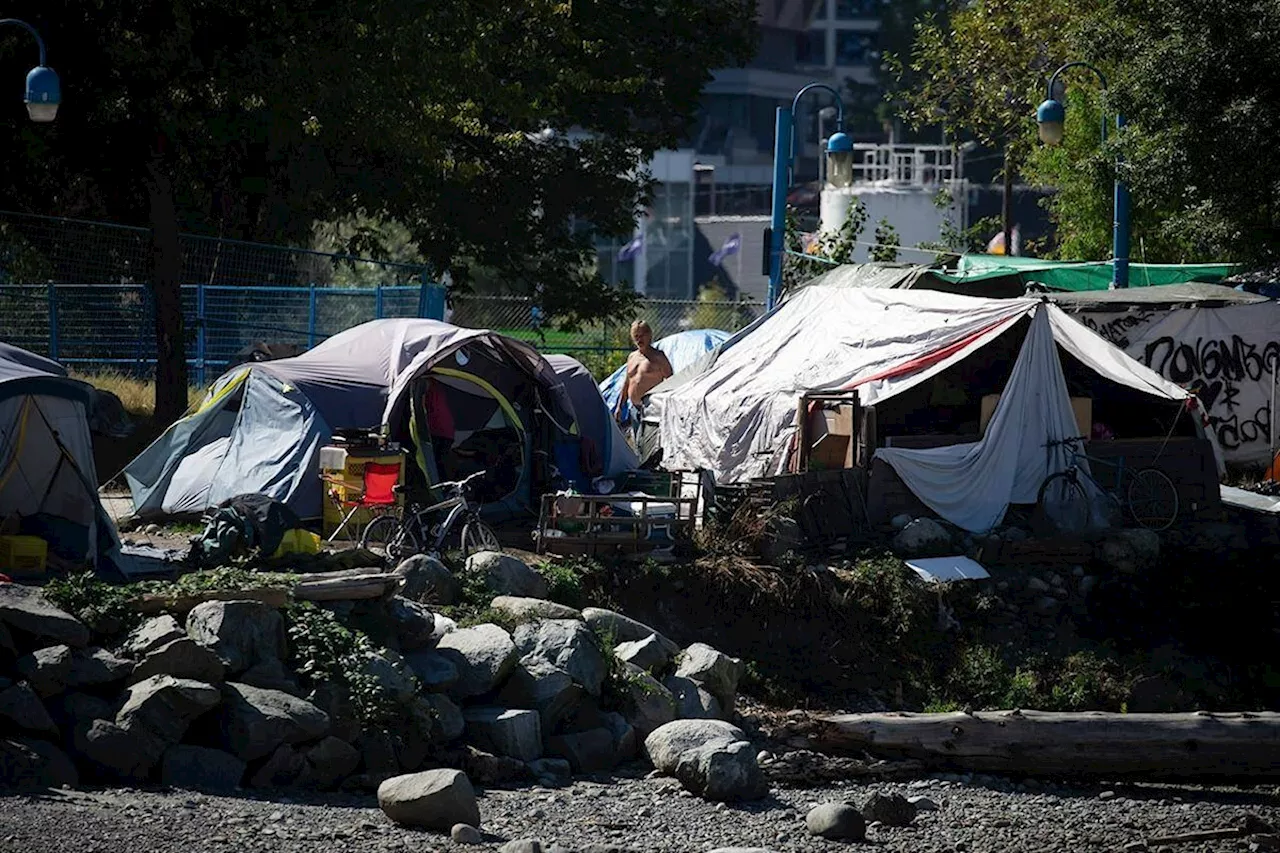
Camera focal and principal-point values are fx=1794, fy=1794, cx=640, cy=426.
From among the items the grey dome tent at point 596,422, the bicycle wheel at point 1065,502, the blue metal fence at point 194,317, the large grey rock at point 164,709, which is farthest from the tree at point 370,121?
the large grey rock at point 164,709

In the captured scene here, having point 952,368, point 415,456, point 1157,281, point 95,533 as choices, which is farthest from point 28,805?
point 1157,281

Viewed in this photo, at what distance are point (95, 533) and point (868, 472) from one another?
23.1ft

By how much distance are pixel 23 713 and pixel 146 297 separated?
12705 mm

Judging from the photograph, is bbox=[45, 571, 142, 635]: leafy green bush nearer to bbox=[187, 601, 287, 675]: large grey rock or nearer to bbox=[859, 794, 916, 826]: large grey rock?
bbox=[187, 601, 287, 675]: large grey rock

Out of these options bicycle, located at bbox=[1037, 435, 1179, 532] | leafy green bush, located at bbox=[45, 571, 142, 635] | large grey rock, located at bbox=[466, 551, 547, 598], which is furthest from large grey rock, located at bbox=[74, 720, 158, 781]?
bicycle, located at bbox=[1037, 435, 1179, 532]

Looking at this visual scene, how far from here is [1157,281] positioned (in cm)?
2375

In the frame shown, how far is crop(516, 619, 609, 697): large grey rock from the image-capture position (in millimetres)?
12578

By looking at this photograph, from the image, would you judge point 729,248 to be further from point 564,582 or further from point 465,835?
point 465,835

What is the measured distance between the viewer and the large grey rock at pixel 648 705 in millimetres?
12680

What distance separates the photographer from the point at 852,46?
98.7 m

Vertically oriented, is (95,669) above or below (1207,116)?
below

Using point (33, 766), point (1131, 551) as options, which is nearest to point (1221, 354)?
point (1131, 551)

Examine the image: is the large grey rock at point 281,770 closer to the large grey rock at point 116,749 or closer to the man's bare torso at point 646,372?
the large grey rock at point 116,749

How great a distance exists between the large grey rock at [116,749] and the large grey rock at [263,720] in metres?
0.49
